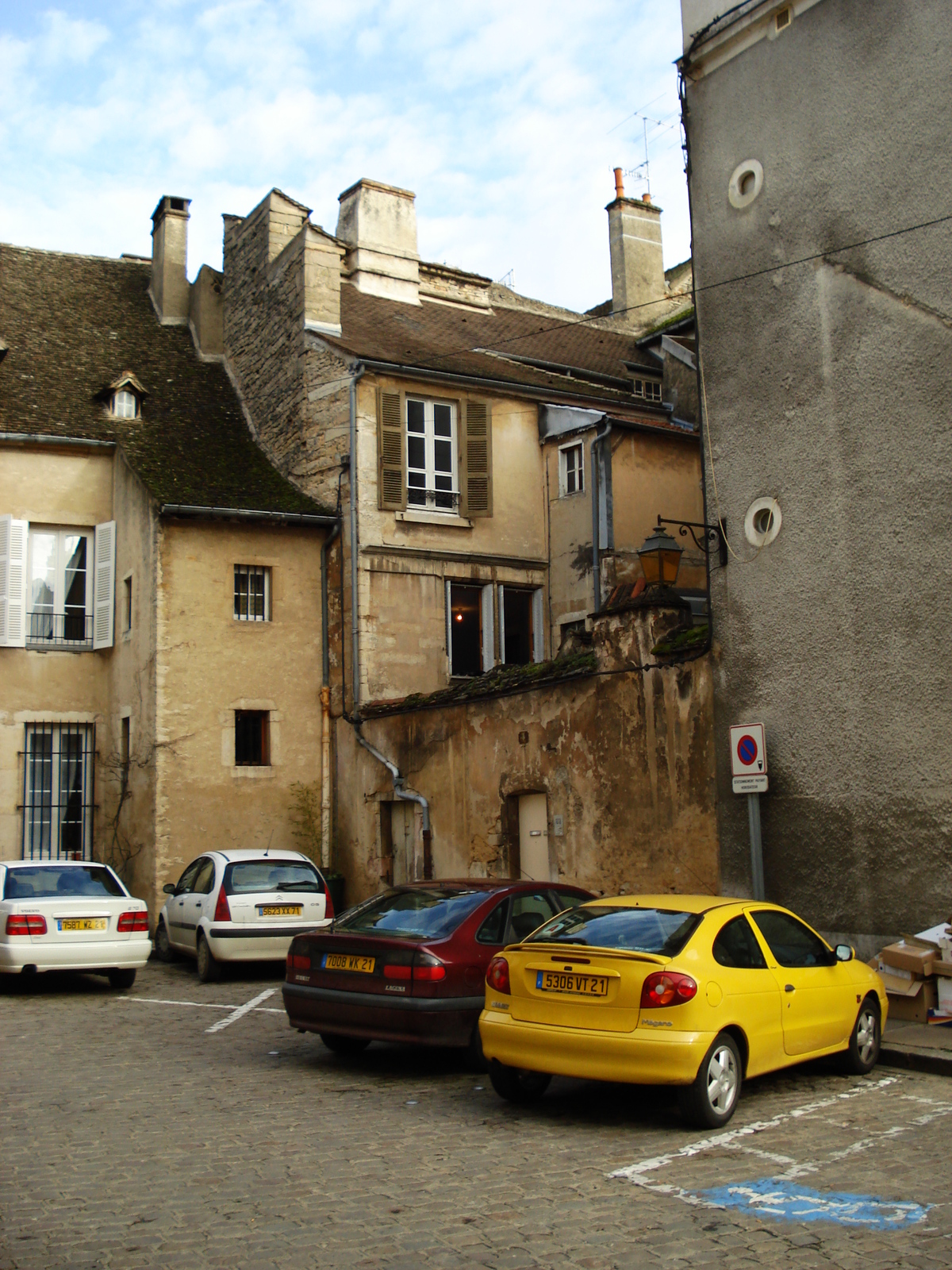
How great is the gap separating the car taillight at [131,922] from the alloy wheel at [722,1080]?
27.2ft

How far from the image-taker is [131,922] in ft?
44.1

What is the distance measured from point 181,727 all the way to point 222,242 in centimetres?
1167

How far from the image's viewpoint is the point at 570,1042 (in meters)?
6.94

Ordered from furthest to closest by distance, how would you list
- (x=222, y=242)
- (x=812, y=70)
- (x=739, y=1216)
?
(x=222, y=242), (x=812, y=70), (x=739, y=1216)

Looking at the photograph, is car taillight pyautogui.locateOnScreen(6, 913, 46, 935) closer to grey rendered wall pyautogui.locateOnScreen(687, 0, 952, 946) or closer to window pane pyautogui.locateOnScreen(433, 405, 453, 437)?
grey rendered wall pyautogui.locateOnScreen(687, 0, 952, 946)

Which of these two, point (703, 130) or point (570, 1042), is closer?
point (570, 1042)

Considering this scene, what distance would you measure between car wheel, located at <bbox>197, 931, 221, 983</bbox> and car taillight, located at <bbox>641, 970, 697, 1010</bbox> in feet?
27.6

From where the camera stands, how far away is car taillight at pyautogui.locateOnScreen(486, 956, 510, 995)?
7.52 metres

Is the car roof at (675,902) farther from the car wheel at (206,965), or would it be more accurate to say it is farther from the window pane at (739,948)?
the car wheel at (206,965)

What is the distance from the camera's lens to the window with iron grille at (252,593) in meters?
20.4

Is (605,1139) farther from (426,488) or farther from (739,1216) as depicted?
(426,488)

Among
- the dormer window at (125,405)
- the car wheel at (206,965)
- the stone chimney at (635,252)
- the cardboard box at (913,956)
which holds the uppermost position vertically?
the stone chimney at (635,252)

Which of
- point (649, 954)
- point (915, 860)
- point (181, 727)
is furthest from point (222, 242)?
point (649, 954)

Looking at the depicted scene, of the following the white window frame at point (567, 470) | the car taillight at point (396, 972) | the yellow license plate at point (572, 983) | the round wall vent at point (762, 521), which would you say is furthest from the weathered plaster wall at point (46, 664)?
the yellow license plate at point (572, 983)
